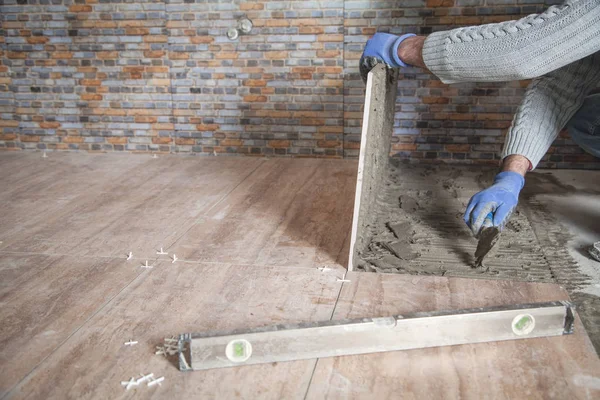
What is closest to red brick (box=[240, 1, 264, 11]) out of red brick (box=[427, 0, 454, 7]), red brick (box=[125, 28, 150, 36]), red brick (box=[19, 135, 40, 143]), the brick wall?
the brick wall

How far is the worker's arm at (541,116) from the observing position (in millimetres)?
2438

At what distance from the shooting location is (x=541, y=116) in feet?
8.25

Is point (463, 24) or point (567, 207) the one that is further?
point (463, 24)

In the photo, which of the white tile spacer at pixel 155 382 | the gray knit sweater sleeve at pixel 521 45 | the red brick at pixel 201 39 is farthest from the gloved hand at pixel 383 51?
the red brick at pixel 201 39

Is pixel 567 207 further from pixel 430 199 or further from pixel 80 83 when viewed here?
pixel 80 83

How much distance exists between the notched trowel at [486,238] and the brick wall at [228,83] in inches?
71.6

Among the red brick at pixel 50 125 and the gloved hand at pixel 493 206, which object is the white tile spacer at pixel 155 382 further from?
the red brick at pixel 50 125

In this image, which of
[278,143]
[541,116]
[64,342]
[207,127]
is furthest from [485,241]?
[207,127]

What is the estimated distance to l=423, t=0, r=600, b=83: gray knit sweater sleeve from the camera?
1.89 m

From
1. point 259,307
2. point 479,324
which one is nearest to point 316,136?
point 259,307

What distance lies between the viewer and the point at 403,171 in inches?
148

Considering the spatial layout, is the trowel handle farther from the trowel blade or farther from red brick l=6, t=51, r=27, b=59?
red brick l=6, t=51, r=27, b=59

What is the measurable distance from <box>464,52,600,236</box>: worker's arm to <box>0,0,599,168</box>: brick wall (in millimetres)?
1262

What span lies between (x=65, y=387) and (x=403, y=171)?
2.66 m
